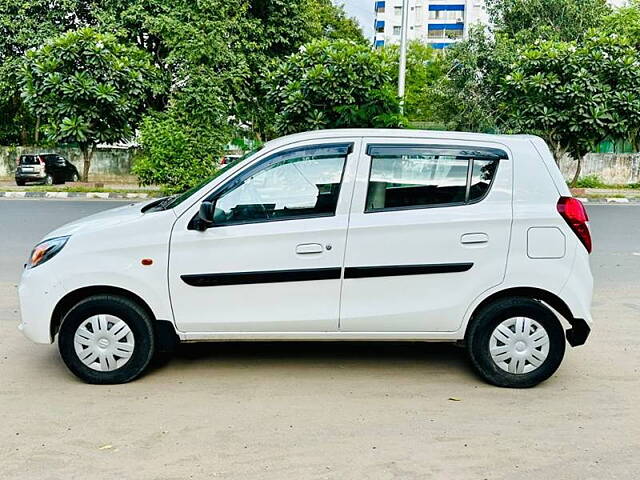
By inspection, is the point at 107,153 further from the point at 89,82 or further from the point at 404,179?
the point at 404,179

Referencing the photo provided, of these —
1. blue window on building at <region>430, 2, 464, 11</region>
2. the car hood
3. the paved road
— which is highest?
blue window on building at <region>430, 2, 464, 11</region>

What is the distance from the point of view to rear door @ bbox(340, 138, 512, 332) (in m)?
4.88

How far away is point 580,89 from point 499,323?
2086 centimetres

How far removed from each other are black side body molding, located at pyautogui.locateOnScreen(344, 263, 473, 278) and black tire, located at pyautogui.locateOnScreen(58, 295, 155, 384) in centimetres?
142

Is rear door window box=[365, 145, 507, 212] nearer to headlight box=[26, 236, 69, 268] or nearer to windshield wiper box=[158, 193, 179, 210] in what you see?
windshield wiper box=[158, 193, 179, 210]

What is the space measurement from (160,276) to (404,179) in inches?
69.9

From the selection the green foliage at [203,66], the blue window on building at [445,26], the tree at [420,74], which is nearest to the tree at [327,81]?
the green foliage at [203,66]

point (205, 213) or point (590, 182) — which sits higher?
point (590, 182)

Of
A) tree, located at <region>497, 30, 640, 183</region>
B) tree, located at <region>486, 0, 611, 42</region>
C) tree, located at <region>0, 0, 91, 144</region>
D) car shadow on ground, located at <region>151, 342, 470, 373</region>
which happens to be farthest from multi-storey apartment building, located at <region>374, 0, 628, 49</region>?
car shadow on ground, located at <region>151, 342, 470, 373</region>

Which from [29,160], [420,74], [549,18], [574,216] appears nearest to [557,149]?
[549,18]

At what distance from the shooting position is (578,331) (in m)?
5.12

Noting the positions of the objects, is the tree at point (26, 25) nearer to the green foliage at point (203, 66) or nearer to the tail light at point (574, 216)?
the green foliage at point (203, 66)

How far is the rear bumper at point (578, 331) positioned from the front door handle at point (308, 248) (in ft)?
6.04

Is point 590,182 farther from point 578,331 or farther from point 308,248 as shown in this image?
point 308,248
